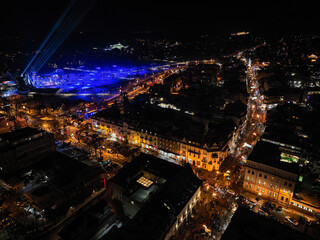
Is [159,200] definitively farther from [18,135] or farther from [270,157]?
[18,135]

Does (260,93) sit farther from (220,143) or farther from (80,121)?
(80,121)

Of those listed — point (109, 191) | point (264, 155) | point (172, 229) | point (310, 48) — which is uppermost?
point (310, 48)

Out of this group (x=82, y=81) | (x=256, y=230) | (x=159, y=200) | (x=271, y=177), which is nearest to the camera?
(x=256, y=230)

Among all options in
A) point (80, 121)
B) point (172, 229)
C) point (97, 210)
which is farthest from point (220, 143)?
point (80, 121)

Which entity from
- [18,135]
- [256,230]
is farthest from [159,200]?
[18,135]

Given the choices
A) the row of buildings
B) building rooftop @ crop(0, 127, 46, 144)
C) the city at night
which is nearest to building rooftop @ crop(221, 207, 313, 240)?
the city at night

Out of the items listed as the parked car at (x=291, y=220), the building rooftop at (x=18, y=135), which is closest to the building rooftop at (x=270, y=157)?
the parked car at (x=291, y=220)

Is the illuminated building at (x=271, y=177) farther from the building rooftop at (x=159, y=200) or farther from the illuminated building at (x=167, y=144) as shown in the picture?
the building rooftop at (x=159, y=200)

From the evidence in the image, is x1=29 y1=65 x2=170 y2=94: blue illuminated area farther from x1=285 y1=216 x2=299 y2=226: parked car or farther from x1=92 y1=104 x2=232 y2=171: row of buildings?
x1=285 y1=216 x2=299 y2=226: parked car
